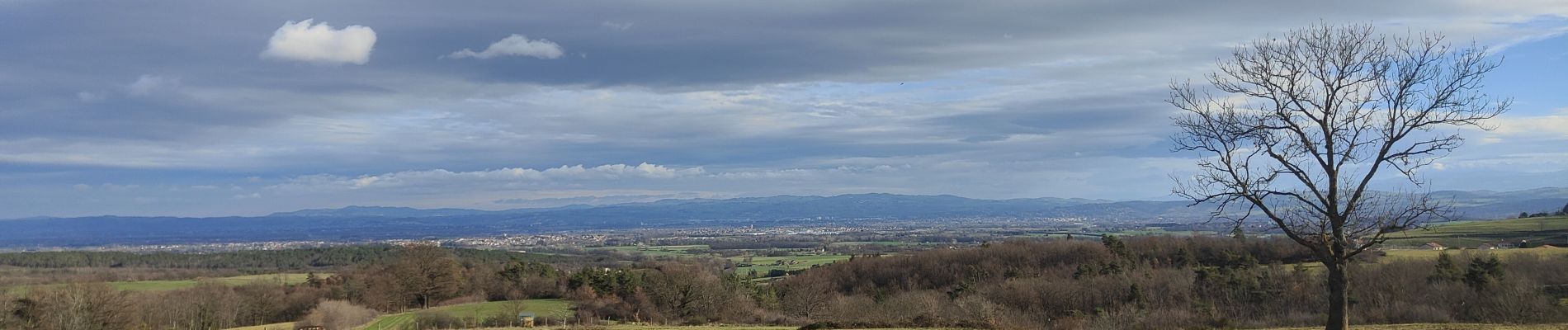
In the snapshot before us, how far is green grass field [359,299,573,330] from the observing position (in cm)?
5031

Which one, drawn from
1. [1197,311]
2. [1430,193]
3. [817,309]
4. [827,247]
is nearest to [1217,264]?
[1197,311]

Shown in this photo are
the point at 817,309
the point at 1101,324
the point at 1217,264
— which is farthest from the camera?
the point at 1217,264

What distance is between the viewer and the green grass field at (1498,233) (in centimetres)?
6988

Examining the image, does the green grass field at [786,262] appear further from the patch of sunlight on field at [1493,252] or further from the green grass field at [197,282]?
the patch of sunlight on field at [1493,252]

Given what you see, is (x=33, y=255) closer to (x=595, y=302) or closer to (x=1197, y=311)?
(x=595, y=302)

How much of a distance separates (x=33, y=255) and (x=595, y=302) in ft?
319

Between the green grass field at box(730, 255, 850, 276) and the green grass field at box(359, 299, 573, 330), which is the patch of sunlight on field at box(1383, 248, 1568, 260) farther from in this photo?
the green grass field at box(359, 299, 573, 330)

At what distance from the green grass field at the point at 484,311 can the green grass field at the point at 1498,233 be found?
63199mm

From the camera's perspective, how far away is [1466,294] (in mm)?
41000

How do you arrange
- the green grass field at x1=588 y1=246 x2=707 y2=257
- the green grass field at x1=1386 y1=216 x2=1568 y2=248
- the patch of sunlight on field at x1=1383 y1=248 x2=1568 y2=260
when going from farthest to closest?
the green grass field at x1=588 y1=246 x2=707 y2=257 → the green grass field at x1=1386 y1=216 x2=1568 y2=248 → the patch of sunlight on field at x1=1383 y1=248 x2=1568 y2=260

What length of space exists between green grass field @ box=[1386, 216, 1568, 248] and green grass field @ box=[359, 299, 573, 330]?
2488 inches

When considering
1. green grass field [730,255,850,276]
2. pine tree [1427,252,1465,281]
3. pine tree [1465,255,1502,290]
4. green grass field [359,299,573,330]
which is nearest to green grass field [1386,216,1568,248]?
pine tree [1427,252,1465,281]

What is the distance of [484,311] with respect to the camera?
200ft

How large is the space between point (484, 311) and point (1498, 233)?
87.5m
